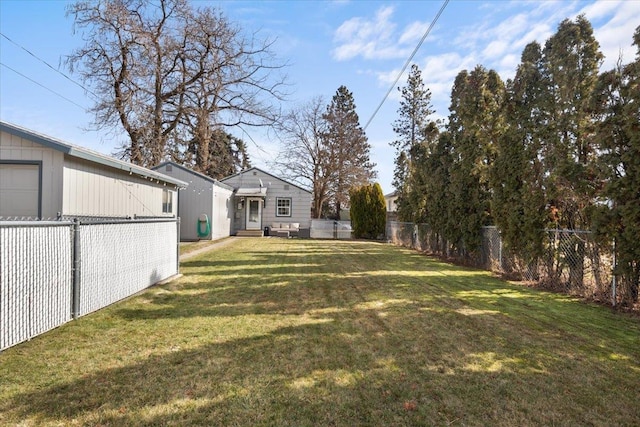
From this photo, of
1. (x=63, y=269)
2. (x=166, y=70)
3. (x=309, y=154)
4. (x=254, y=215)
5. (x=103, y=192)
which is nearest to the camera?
(x=63, y=269)

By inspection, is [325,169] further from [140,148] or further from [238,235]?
[140,148]

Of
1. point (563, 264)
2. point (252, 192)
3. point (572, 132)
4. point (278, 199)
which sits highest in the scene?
point (572, 132)

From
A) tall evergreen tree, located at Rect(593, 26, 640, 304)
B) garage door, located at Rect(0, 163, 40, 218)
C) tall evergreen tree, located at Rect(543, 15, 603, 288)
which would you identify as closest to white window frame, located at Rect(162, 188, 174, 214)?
garage door, located at Rect(0, 163, 40, 218)

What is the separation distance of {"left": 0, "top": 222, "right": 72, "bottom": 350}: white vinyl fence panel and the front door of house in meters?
19.9

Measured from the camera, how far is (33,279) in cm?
403

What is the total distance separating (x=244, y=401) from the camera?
2900mm

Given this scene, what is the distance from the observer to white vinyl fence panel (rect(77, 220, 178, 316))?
5.07 m

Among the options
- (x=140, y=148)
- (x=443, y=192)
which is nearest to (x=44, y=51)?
(x=140, y=148)

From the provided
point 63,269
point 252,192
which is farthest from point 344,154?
point 63,269

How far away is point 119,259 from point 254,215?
18815 mm

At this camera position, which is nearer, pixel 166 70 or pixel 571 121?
pixel 571 121

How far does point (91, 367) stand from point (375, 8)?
1171 cm

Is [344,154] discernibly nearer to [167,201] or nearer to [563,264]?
[167,201]

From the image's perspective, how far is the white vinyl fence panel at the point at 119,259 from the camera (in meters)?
5.07
